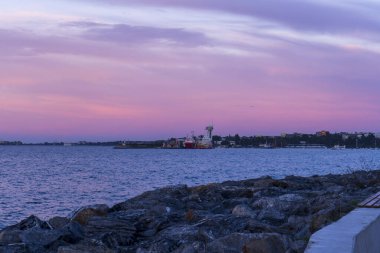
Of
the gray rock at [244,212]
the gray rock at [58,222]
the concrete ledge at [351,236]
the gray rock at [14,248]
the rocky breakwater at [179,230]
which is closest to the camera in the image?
the concrete ledge at [351,236]

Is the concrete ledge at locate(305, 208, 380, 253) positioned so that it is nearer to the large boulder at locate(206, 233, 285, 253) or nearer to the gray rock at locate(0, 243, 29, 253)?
the large boulder at locate(206, 233, 285, 253)

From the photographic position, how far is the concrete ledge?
5281 millimetres

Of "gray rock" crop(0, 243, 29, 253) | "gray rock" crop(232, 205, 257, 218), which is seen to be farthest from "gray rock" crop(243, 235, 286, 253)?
"gray rock" crop(232, 205, 257, 218)

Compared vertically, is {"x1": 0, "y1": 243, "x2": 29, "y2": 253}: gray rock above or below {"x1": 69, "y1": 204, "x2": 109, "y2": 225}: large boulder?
below

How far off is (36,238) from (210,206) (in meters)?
6.29

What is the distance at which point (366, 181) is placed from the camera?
2109 cm

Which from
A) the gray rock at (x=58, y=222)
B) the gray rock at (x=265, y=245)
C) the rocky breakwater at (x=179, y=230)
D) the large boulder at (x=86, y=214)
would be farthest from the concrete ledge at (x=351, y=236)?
the gray rock at (x=58, y=222)

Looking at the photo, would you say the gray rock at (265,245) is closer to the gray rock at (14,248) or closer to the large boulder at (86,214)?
the gray rock at (14,248)

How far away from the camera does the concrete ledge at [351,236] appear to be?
5.28m

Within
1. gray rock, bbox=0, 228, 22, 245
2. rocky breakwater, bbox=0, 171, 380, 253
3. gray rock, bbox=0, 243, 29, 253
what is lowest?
gray rock, bbox=0, 243, 29, 253

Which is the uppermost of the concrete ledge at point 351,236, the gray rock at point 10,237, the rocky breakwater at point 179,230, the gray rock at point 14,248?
the concrete ledge at point 351,236

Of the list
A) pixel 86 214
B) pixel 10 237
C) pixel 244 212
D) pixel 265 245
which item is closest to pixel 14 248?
pixel 10 237

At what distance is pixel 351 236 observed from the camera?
5.68 metres

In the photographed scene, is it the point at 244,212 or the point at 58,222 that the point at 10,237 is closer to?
the point at 58,222
